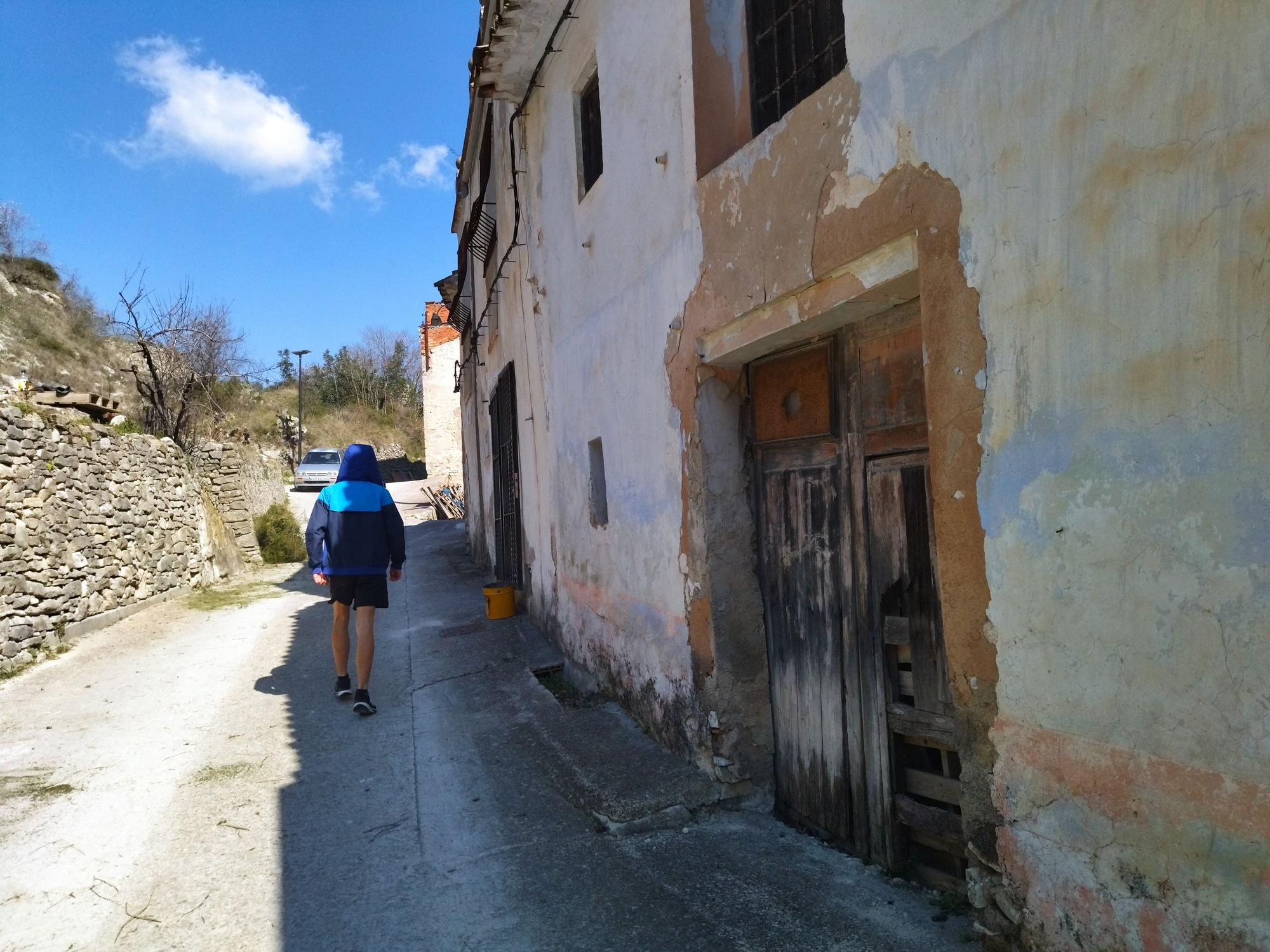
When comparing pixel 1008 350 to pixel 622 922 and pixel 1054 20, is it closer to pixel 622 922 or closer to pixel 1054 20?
pixel 1054 20

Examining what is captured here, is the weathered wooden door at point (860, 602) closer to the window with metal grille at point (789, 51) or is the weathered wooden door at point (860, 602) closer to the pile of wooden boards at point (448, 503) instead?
the window with metal grille at point (789, 51)

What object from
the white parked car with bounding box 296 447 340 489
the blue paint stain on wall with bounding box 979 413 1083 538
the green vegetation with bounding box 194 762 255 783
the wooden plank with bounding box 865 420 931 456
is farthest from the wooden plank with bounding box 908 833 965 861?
the white parked car with bounding box 296 447 340 489

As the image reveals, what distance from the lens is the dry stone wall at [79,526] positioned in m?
7.68

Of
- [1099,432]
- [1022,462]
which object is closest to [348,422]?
[1022,462]

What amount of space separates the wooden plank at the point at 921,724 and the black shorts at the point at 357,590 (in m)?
3.65

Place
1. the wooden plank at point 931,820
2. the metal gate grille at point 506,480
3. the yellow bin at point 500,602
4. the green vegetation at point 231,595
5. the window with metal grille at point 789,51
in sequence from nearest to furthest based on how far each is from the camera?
the wooden plank at point 931,820 < the window with metal grille at point 789,51 < the yellow bin at point 500,602 < the metal gate grille at point 506,480 < the green vegetation at point 231,595

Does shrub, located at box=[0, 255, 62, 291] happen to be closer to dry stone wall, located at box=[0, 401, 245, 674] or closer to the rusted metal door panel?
dry stone wall, located at box=[0, 401, 245, 674]

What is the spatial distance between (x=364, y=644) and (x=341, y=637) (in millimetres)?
284

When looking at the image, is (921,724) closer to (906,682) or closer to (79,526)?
(906,682)

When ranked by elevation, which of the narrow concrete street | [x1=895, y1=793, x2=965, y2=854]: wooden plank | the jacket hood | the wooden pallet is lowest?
the narrow concrete street

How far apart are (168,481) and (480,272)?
5308mm

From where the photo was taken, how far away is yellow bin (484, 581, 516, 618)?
8656 mm

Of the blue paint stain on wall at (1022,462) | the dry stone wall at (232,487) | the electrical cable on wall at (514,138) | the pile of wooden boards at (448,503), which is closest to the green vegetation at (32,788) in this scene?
the blue paint stain on wall at (1022,462)

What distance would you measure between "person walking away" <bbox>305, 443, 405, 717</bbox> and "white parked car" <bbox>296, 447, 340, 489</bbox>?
2121cm
